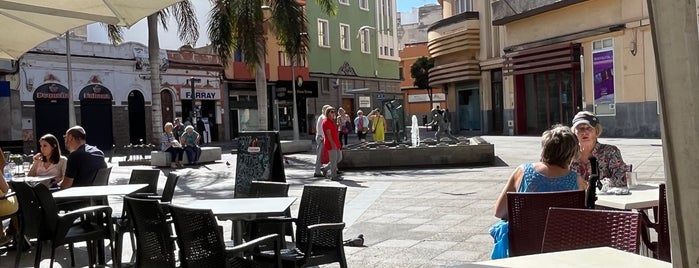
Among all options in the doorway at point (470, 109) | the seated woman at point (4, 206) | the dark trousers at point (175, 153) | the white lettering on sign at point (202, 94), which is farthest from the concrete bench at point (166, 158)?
the doorway at point (470, 109)

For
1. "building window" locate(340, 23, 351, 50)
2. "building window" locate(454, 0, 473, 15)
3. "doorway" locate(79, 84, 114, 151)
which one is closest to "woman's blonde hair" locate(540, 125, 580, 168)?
"doorway" locate(79, 84, 114, 151)

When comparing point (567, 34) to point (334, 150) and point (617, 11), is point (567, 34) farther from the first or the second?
point (334, 150)

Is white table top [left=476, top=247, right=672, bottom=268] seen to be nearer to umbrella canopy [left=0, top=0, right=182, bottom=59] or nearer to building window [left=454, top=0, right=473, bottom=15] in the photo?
umbrella canopy [left=0, top=0, right=182, bottom=59]

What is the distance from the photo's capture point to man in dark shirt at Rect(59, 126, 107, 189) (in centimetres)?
745

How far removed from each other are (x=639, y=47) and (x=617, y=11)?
5.68ft

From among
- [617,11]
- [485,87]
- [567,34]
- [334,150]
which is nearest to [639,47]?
[617,11]

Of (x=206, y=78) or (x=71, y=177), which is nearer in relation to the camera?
(x=71, y=177)

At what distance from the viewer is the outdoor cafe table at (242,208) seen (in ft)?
15.7

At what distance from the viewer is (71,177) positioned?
747 centimetres

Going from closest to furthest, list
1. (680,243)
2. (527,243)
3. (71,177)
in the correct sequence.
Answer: (680,243)
(527,243)
(71,177)

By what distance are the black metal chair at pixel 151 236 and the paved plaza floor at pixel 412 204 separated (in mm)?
2253

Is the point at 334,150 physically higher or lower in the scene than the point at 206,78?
lower

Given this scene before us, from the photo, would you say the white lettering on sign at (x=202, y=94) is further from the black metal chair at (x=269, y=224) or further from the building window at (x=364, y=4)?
the black metal chair at (x=269, y=224)

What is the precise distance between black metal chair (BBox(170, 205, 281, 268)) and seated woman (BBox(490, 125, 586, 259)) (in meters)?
1.78
